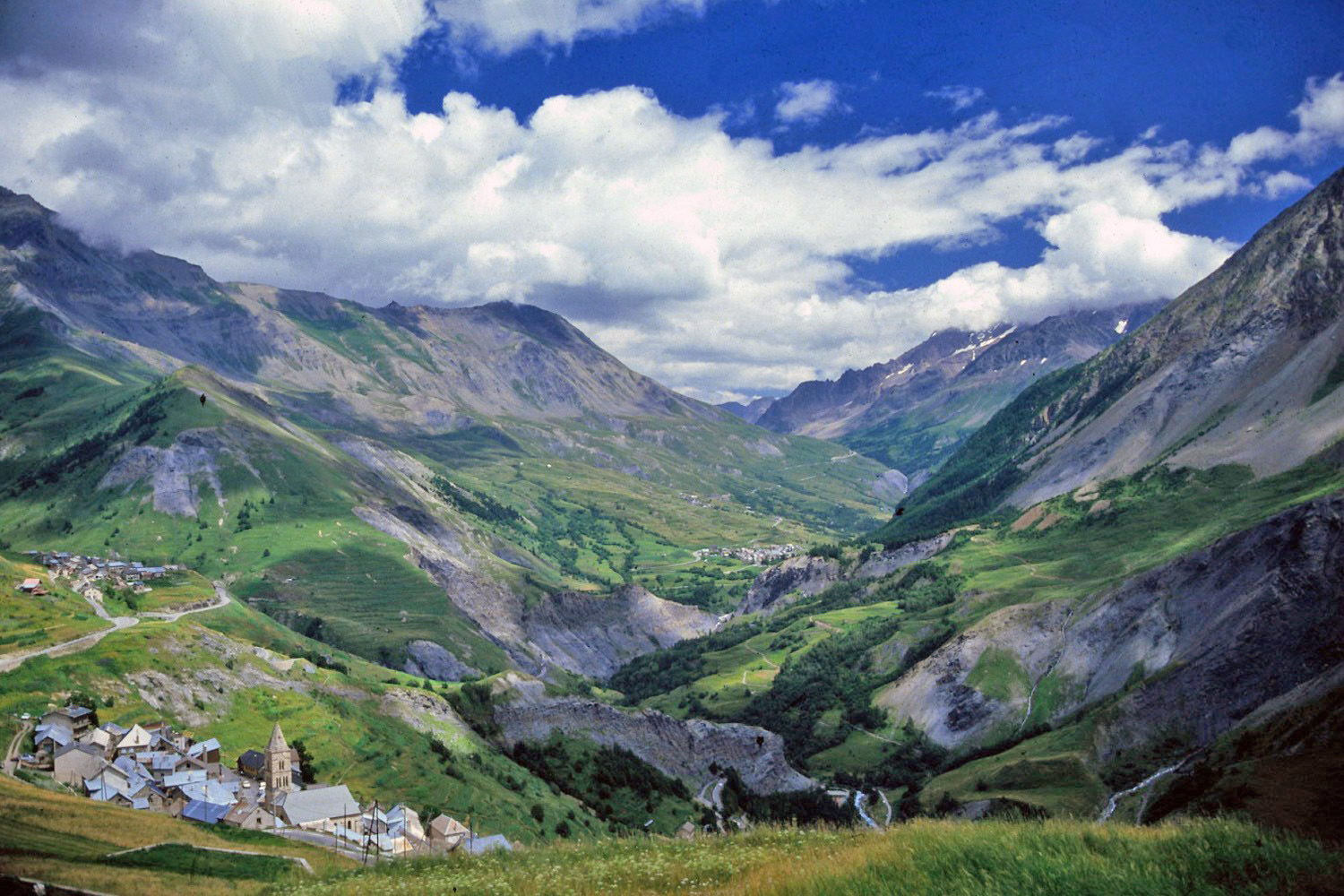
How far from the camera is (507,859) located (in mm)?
24859

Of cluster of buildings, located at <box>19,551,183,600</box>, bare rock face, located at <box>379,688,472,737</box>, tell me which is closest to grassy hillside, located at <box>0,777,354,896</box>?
bare rock face, located at <box>379,688,472,737</box>

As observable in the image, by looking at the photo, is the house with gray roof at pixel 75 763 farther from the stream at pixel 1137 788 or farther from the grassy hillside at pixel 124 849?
the stream at pixel 1137 788

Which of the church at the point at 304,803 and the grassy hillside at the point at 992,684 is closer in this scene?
the church at the point at 304,803

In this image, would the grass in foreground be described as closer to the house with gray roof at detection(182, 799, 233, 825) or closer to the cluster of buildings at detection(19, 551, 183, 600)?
the house with gray roof at detection(182, 799, 233, 825)

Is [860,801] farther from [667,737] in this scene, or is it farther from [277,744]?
[277,744]

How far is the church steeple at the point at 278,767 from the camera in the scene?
68938mm

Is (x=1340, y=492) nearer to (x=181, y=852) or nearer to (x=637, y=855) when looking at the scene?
(x=637, y=855)

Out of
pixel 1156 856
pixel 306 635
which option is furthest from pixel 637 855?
pixel 306 635

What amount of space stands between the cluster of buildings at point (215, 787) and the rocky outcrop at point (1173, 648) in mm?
76391

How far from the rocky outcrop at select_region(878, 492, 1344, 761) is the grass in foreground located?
67992 mm

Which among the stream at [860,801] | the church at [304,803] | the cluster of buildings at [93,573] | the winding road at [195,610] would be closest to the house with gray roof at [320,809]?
the church at [304,803]

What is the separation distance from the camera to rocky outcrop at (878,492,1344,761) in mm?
99188

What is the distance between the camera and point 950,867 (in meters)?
16.3

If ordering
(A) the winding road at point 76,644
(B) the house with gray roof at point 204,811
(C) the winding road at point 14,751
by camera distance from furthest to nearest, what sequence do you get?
(A) the winding road at point 76,644, (B) the house with gray roof at point 204,811, (C) the winding road at point 14,751
